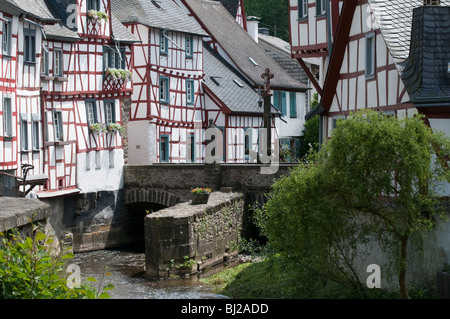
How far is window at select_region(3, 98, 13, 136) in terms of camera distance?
27.5 m

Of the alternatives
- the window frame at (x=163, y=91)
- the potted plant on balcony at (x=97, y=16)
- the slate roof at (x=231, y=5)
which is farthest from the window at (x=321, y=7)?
the slate roof at (x=231, y=5)

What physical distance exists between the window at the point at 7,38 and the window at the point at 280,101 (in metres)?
24.3

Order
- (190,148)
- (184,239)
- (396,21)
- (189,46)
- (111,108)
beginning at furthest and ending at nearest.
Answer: (190,148) < (189,46) < (111,108) < (184,239) < (396,21)

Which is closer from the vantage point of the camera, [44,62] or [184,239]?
[184,239]

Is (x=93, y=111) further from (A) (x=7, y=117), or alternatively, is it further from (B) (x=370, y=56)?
(B) (x=370, y=56)

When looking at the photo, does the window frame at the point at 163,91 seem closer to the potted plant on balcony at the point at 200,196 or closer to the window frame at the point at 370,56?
the potted plant on balcony at the point at 200,196

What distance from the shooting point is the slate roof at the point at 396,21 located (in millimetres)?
21156

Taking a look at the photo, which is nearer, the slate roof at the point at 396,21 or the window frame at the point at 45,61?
the slate roof at the point at 396,21

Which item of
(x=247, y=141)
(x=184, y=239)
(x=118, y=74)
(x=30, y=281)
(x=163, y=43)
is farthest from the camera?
(x=247, y=141)

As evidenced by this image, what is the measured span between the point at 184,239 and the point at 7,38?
24.7ft

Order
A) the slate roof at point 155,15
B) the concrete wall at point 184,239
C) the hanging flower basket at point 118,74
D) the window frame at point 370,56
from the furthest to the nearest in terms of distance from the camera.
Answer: the slate roof at point 155,15 < the hanging flower basket at point 118,74 < the concrete wall at point 184,239 < the window frame at point 370,56

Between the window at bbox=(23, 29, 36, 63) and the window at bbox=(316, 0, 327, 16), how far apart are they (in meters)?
8.70

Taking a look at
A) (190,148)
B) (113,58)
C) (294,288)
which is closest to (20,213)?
(294,288)

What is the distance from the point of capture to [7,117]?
90.8 ft
